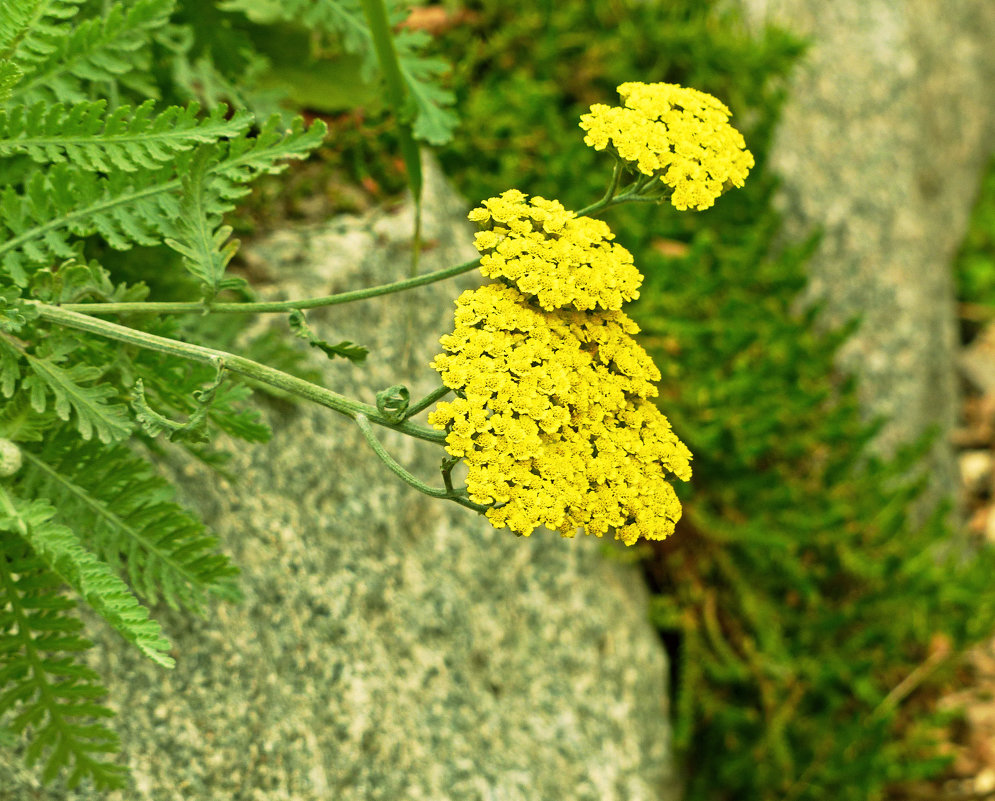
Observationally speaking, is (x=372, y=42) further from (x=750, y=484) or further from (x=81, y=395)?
(x=750, y=484)

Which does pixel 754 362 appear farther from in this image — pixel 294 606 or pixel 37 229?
pixel 37 229

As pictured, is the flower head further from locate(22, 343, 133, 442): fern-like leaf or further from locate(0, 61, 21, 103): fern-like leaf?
locate(0, 61, 21, 103): fern-like leaf

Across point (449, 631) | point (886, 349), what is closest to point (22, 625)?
point (449, 631)

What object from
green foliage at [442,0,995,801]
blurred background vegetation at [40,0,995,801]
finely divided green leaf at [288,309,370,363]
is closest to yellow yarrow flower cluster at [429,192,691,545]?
finely divided green leaf at [288,309,370,363]

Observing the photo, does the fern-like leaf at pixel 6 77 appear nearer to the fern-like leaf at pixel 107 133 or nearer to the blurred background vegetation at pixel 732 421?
the fern-like leaf at pixel 107 133

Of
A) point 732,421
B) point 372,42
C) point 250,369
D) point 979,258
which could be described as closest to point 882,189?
point 979,258

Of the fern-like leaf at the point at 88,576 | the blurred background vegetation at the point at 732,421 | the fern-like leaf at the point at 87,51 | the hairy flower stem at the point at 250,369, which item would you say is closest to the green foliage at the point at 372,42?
the blurred background vegetation at the point at 732,421
